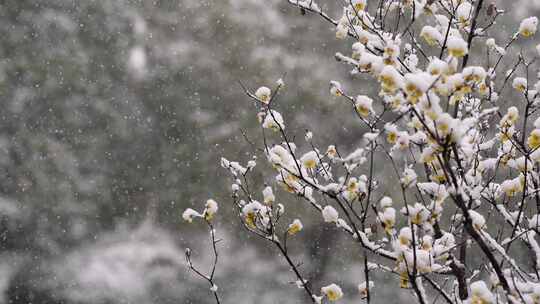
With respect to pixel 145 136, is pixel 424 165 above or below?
below

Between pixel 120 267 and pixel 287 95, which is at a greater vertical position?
pixel 287 95

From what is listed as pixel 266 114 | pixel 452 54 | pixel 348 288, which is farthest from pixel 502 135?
pixel 348 288

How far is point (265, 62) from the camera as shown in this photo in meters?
8.11

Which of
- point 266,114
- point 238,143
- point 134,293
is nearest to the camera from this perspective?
point 266,114

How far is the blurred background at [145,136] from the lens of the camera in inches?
274

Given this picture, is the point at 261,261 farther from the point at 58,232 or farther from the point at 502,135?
the point at 502,135

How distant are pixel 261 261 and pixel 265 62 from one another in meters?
3.27

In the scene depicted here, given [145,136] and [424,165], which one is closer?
[424,165]

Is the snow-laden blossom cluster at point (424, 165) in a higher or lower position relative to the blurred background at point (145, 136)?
lower

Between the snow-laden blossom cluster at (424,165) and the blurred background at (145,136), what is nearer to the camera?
the snow-laden blossom cluster at (424,165)

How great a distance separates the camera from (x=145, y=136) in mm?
7715

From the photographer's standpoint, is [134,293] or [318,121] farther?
[318,121]

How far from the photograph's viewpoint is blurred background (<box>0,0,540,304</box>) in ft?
22.9

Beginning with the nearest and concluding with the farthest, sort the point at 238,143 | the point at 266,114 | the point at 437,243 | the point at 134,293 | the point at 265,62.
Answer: the point at 437,243 < the point at 266,114 < the point at 134,293 < the point at 238,143 < the point at 265,62
